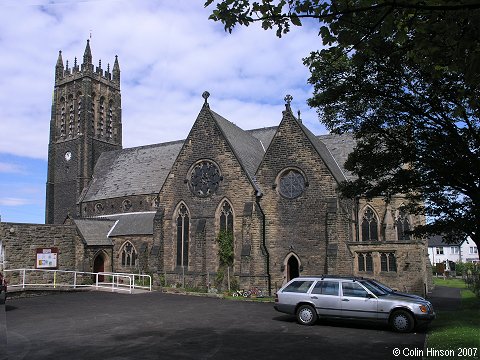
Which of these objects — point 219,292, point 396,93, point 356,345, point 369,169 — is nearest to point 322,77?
point 396,93

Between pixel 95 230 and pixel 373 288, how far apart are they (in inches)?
1047

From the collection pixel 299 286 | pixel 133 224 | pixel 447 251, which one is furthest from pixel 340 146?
pixel 447 251

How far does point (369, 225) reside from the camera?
91.2ft

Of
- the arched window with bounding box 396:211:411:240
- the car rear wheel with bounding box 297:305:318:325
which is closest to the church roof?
the arched window with bounding box 396:211:411:240

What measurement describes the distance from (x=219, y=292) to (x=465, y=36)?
2203cm

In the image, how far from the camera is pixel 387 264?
2386 centimetres

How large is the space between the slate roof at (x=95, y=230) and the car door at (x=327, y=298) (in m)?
23.6

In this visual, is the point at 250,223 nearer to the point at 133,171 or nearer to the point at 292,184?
the point at 292,184

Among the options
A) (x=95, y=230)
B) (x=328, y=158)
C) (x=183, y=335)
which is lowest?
(x=183, y=335)

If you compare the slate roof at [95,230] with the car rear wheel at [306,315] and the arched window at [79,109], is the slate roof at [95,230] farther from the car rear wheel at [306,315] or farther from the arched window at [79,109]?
the car rear wheel at [306,315]

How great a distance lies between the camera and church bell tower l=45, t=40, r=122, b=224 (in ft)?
152

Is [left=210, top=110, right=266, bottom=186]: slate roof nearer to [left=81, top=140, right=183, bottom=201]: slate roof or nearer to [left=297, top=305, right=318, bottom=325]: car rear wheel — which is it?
[left=81, top=140, right=183, bottom=201]: slate roof

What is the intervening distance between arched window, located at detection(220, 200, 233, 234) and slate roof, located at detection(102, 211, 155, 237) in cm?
795

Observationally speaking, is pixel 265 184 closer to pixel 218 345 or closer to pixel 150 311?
pixel 150 311
